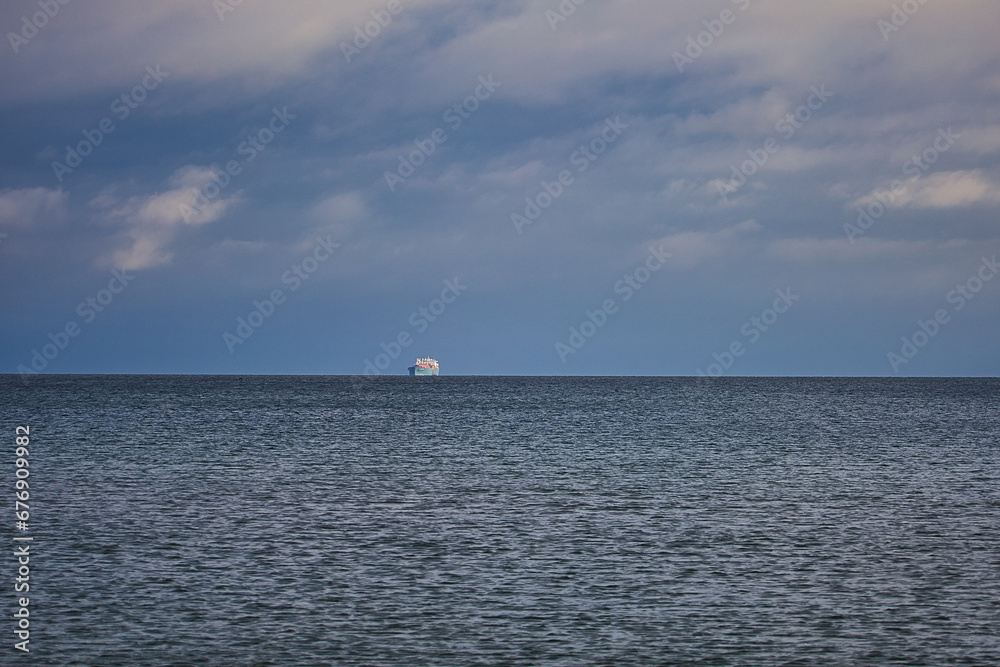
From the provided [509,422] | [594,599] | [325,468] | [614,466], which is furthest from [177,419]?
[594,599]

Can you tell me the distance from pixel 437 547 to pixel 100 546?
983 centimetres

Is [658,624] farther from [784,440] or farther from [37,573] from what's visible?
[784,440]

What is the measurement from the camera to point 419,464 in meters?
52.4

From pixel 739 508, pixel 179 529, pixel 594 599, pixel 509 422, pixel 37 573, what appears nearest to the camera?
→ pixel 594 599

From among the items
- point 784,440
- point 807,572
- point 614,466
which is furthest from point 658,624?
point 784,440

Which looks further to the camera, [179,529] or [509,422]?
[509,422]

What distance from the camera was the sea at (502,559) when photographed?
1897cm

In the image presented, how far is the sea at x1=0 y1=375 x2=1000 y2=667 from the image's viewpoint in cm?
1897

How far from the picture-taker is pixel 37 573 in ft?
79.2

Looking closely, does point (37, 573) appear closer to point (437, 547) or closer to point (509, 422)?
point (437, 547)

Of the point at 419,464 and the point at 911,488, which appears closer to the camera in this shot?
the point at 911,488

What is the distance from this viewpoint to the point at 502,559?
26.5 m

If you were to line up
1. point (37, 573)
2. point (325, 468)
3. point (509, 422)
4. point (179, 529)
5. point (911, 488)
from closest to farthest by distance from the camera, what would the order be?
point (37, 573)
point (179, 529)
point (911, 488)
point (325, 468)
point (509, 422)

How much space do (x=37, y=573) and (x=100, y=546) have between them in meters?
3.67
